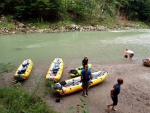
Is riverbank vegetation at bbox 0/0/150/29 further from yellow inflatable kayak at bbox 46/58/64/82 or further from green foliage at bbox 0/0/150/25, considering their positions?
yellow inflatable kayak at bbox 46/58/64/82

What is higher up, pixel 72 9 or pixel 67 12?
pixel 72 9

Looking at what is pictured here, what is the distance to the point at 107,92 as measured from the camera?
9.93 meters

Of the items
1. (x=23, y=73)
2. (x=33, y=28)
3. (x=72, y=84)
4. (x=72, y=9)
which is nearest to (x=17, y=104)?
(x=72, y=84)

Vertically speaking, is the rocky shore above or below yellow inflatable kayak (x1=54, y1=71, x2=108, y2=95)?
above

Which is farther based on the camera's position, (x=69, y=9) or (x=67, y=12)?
(x=69, y=9)

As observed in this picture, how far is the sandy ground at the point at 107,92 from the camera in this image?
27.6 ft

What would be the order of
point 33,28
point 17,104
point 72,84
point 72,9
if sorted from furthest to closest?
1. point 72,9
2. point 33,28
3. point 72,84
4. point 17,104

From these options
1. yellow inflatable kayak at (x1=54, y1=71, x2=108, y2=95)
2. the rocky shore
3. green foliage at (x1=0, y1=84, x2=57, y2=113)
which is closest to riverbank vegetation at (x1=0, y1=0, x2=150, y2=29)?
the rocky shore

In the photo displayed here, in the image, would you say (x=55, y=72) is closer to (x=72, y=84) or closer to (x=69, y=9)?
(x=72, y=84)

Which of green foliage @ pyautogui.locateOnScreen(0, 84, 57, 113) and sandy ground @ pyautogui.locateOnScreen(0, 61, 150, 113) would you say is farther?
sandy ground @ pyautogui.locateOnScreen(0, 61, 150, 113)

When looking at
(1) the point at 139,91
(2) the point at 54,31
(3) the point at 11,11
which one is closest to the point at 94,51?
(1) the point at 139,91

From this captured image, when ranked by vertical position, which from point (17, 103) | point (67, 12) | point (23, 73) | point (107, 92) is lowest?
point (107, 92)

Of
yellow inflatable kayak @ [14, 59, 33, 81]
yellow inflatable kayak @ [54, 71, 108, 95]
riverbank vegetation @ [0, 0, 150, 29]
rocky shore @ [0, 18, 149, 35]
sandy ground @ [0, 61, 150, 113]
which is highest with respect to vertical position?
riverbank vegetation @ [0, 0, 150, 29]

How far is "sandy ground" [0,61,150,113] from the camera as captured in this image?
8406 millimetres
